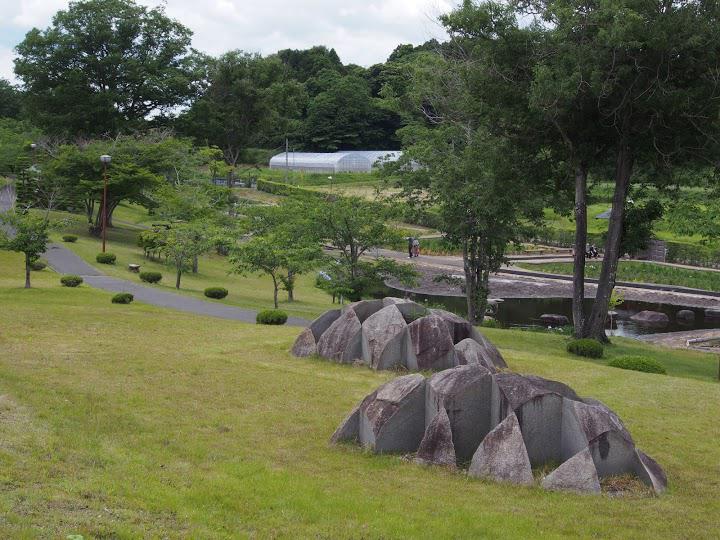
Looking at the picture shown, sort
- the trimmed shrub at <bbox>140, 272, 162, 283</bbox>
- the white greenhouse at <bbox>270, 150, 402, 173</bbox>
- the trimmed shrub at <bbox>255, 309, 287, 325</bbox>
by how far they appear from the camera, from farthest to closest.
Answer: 1. the white greenhouse at <bbox>270, 150, 402, 173</bbox>
2. the trimmed shrub at <bbox>140, 272, 162, 283</bbox>
3. the trimmed shrub at <bbox>255, 309, 287, 325</bbox>

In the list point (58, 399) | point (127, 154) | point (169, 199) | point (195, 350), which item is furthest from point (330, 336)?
point (127, 154)

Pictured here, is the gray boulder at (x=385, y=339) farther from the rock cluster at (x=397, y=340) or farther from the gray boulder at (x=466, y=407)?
the gray boulder at (x=466, y=407)

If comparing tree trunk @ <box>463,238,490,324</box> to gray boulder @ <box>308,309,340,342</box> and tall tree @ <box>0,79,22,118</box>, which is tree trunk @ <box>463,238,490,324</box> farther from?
tall tree @ <box>0,79,22,118</box>

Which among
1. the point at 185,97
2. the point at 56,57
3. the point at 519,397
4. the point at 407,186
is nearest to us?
the point at 519,397

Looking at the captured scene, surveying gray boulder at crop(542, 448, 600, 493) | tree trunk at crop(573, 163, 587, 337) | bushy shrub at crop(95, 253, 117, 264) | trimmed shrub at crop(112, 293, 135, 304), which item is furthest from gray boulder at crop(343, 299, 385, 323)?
bushy shrub at crop(95, 253, 117, 264)

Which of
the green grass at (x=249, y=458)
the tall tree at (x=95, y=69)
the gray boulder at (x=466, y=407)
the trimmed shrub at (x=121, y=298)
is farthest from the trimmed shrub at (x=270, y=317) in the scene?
the tall tree at (x=95, y=69)

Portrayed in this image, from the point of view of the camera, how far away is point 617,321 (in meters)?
42.2

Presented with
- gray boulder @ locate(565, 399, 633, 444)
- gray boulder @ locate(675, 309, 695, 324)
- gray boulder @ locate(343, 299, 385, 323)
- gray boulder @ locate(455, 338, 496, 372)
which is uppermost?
gray boulder @ locate(343, 299, 385, 323)

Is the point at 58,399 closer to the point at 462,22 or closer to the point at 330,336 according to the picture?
the point at 330,336

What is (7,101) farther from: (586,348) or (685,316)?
(586,348)

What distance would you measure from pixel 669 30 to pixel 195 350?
15.1m

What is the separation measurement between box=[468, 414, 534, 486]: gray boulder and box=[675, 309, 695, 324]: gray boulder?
3489cm

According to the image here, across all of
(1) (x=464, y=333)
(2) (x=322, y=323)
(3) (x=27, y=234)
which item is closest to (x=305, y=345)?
(2) (x=322, y=323)

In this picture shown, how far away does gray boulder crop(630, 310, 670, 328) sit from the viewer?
4128cm
